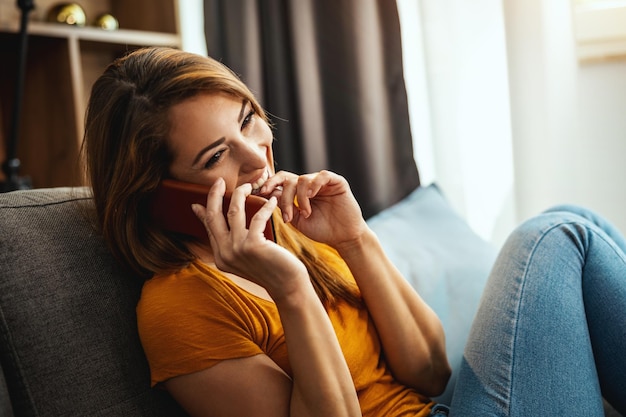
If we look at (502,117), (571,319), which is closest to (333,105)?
(502,117)

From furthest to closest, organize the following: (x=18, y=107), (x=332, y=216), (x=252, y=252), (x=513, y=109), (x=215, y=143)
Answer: (x=513, y=109) < (x=18, y=107) < (x=332, y=216) < (x=215, y=143) < (x=252, y=252)

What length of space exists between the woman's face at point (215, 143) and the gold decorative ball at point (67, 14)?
3.89 feet

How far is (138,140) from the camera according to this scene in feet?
3.20

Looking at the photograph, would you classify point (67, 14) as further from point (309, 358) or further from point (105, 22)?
point (309, 358)

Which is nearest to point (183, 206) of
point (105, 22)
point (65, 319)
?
point (65, 319)

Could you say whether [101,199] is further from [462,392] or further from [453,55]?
[453,55]

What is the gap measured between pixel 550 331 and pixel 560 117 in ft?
3.01

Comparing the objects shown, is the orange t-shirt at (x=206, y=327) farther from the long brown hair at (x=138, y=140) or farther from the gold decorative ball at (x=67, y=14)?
the gold decorative ball at (x=67, y=14)

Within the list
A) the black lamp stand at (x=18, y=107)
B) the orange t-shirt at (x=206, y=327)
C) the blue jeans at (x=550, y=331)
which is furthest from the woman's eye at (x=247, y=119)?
the black lamp stand at (x=18, y=107)

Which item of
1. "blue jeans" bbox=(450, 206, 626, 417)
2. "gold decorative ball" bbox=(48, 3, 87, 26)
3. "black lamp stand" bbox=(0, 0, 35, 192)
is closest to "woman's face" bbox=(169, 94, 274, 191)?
"blue jeans" bbox=(450, 206, 626, 417)

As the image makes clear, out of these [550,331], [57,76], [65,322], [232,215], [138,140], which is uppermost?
[57,76]

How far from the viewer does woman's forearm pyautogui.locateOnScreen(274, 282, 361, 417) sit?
897 millimetres

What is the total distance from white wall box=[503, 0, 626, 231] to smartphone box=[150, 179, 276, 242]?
112 cm

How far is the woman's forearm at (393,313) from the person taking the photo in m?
1.15
